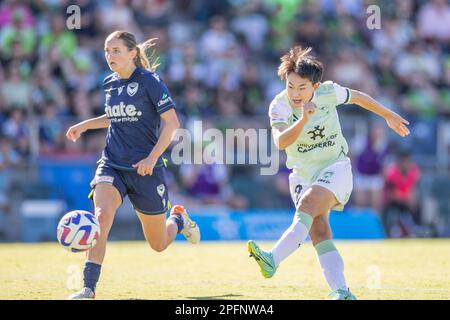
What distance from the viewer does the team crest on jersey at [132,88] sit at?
884cm

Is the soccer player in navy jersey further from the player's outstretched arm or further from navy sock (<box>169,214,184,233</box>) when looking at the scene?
the player's outstretched arm

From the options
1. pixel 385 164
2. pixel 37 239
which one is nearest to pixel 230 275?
pixel 37 239

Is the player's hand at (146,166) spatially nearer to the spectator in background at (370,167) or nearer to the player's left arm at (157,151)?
the player's left arm at (157,151)

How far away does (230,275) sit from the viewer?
1059 centimetres

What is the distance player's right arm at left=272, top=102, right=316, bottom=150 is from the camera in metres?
7.77

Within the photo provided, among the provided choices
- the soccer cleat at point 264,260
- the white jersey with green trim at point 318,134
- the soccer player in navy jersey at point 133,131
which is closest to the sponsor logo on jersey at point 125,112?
the soccer player in navy jersey at point 133,131

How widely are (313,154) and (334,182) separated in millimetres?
359

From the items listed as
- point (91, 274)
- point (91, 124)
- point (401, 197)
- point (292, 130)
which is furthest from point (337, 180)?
point (401, 197)

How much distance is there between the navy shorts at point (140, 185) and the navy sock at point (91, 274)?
86 cm

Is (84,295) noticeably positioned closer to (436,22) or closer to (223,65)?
Answer: (223,65)

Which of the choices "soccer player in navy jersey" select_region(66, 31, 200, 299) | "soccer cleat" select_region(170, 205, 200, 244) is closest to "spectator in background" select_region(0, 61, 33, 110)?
"soccer cleat" select_region(170, 205, 200, 244)

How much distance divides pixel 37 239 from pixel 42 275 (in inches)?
294

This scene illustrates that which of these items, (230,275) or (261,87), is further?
(261,87)
